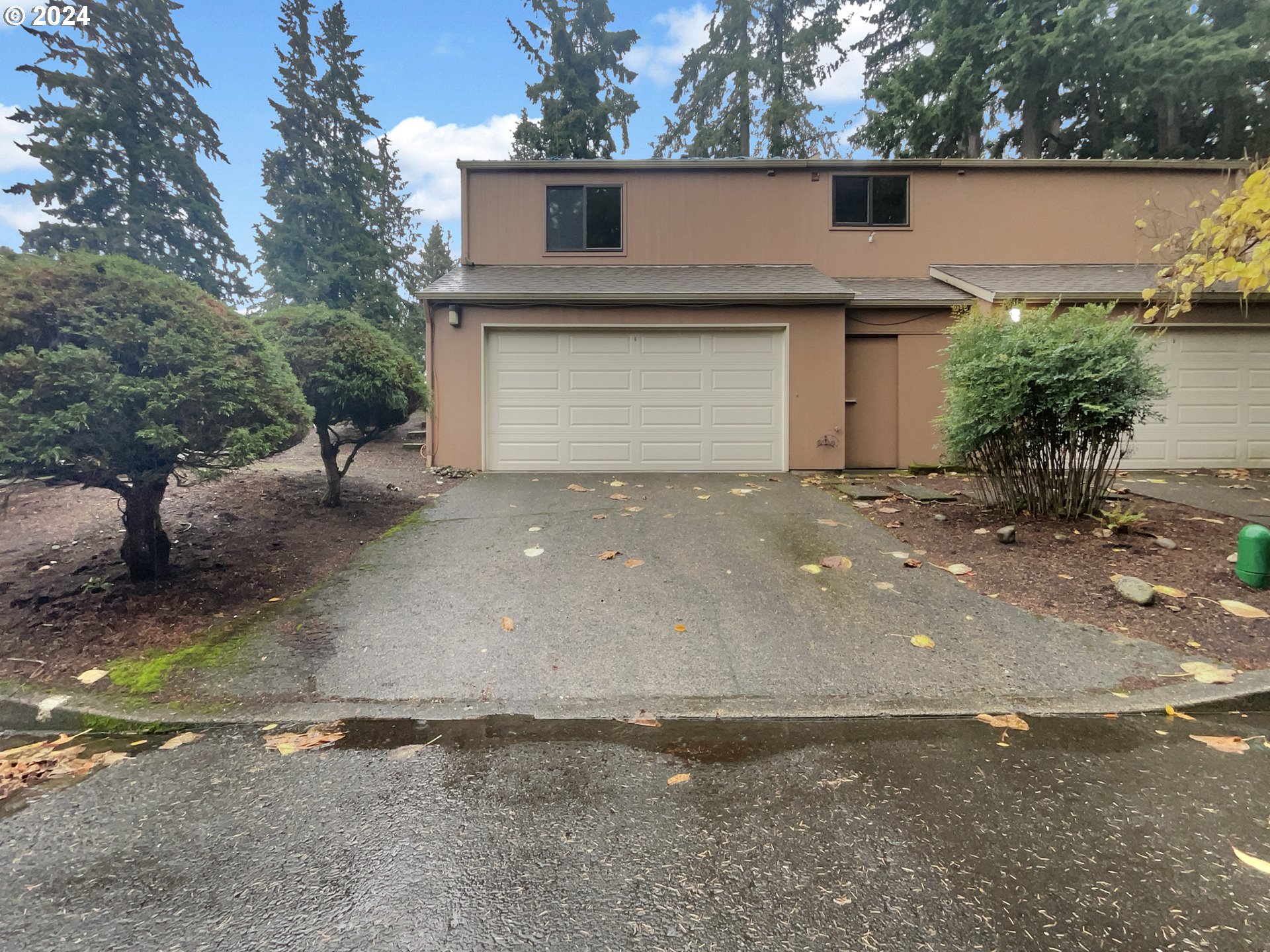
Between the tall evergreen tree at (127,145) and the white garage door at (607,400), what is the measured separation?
14.2 m

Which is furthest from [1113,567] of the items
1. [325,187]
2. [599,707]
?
[325,187]

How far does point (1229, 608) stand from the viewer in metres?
3.84

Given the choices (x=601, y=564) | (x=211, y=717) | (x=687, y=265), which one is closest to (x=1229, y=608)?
(x=601, y=564)

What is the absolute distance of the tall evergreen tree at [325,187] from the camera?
18.2m

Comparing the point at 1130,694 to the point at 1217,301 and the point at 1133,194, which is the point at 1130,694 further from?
the point at 1133,194

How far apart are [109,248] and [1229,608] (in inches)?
946

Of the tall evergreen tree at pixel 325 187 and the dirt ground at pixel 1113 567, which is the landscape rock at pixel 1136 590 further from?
the tall evergreen tree at pixel 325 187

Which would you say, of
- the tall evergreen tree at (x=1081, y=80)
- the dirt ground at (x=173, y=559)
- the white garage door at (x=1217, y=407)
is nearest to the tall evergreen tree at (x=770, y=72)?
the tall evergreen tree at (x=1081, y=80)

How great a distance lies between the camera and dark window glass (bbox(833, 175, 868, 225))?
11.1 m

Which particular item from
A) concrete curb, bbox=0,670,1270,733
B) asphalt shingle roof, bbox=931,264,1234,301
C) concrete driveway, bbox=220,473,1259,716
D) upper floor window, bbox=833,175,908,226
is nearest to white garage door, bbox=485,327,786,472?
concrete driveway, bbox=220,473,1259,716

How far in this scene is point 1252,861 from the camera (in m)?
1.92

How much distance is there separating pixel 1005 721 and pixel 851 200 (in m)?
10.8

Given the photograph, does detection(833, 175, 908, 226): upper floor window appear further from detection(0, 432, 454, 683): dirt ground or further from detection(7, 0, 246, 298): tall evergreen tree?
detection(7, 0, 246, 298): tall evergreen tree

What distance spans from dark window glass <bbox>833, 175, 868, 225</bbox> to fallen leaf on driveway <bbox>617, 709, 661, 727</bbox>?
424 inches
